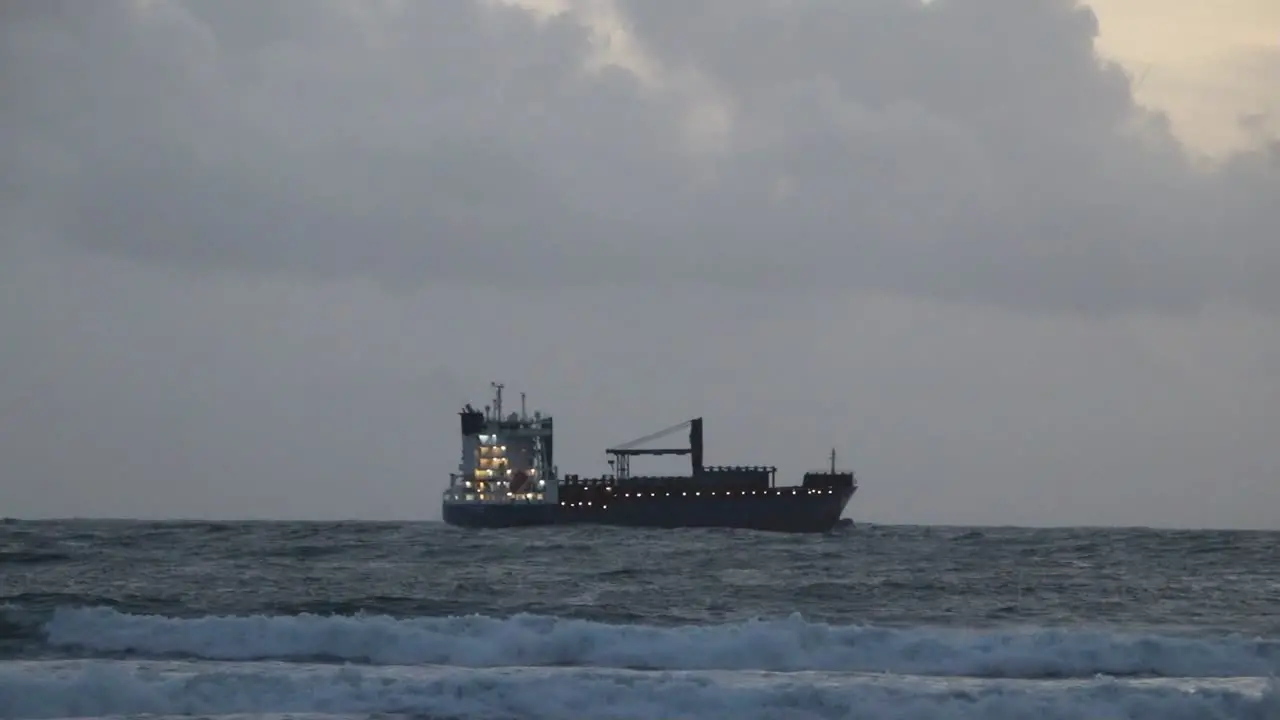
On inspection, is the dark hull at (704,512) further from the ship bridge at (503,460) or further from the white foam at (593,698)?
the white foam at (593,698)

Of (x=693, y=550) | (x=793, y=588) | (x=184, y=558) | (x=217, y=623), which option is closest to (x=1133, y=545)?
(x=693, y=550)

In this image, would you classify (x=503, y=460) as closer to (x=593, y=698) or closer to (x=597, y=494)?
(x=597, y=494)

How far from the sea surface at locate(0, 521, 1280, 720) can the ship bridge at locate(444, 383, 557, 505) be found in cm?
6316

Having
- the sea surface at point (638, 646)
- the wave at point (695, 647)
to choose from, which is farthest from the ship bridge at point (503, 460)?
the wave at point (695, 647)

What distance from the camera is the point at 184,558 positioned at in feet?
154

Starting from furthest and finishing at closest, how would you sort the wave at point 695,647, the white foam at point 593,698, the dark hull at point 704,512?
the dark hull at point 704,512
the wave at point 695,647
the white foam at point 593,698

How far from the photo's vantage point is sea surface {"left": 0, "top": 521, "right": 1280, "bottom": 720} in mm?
19312

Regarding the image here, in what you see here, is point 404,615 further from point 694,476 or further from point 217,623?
point 694,476

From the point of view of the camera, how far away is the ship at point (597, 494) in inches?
4035

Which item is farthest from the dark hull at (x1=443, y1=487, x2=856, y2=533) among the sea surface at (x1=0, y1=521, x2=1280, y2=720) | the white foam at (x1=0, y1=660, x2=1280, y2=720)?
the white foam at (x1=0, y1=660, x2=1280, y2=720)

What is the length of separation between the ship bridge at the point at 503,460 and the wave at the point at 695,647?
79952 millimetres

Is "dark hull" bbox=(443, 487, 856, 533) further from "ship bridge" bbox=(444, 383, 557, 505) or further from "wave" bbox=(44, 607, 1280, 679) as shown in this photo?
"wave" bbox=(44, 607, 1280, 679)

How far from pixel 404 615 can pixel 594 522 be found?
7615 cm

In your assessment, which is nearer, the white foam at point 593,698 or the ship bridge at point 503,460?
the white foam at point 593,698
